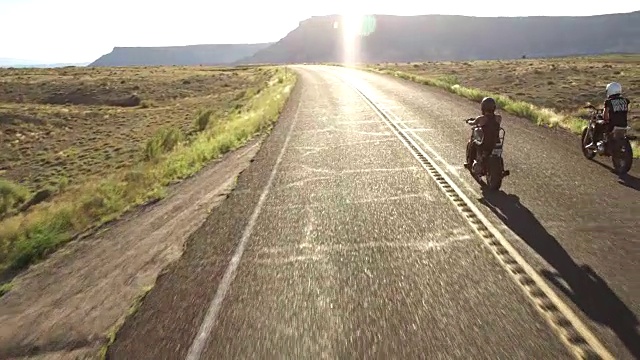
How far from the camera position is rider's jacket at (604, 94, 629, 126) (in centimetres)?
938

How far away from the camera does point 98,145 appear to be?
92.8ft

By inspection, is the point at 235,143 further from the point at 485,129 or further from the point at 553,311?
the point at 553,311

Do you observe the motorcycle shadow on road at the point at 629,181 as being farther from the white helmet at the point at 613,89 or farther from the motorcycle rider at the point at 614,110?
the white helmet at the point at 613,89

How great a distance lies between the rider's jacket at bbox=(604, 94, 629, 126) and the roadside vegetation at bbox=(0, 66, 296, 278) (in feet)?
29.5

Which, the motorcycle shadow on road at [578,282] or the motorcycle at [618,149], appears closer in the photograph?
the motorcycle shadow on road at [578,282]

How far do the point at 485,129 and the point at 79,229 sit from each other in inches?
278

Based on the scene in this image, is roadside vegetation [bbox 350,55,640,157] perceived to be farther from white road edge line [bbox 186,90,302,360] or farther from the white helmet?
white road edge line [bbox 186,90,302,360]

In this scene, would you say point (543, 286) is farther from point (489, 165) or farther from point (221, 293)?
point (489, 165)

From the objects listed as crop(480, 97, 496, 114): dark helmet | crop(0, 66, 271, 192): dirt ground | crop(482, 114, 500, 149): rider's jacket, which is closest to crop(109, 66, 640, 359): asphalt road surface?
crop(482, 114, 500, 149): rider's jacket

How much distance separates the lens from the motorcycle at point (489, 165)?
8.30 m

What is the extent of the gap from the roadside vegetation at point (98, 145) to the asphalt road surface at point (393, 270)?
2532 millimetres

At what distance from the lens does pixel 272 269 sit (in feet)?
18.0

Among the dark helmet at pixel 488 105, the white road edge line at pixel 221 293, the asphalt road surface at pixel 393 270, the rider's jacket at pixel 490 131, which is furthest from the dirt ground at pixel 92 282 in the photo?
the dark helmet at pixel 488 105

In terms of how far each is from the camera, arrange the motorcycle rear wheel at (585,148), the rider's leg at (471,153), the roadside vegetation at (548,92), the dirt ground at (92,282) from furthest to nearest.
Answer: the roadside vegetation at (548,92), the motorcycle rear wheel at (585,148), the rider's leg at (471,153), the dirt ground at (92,282)
